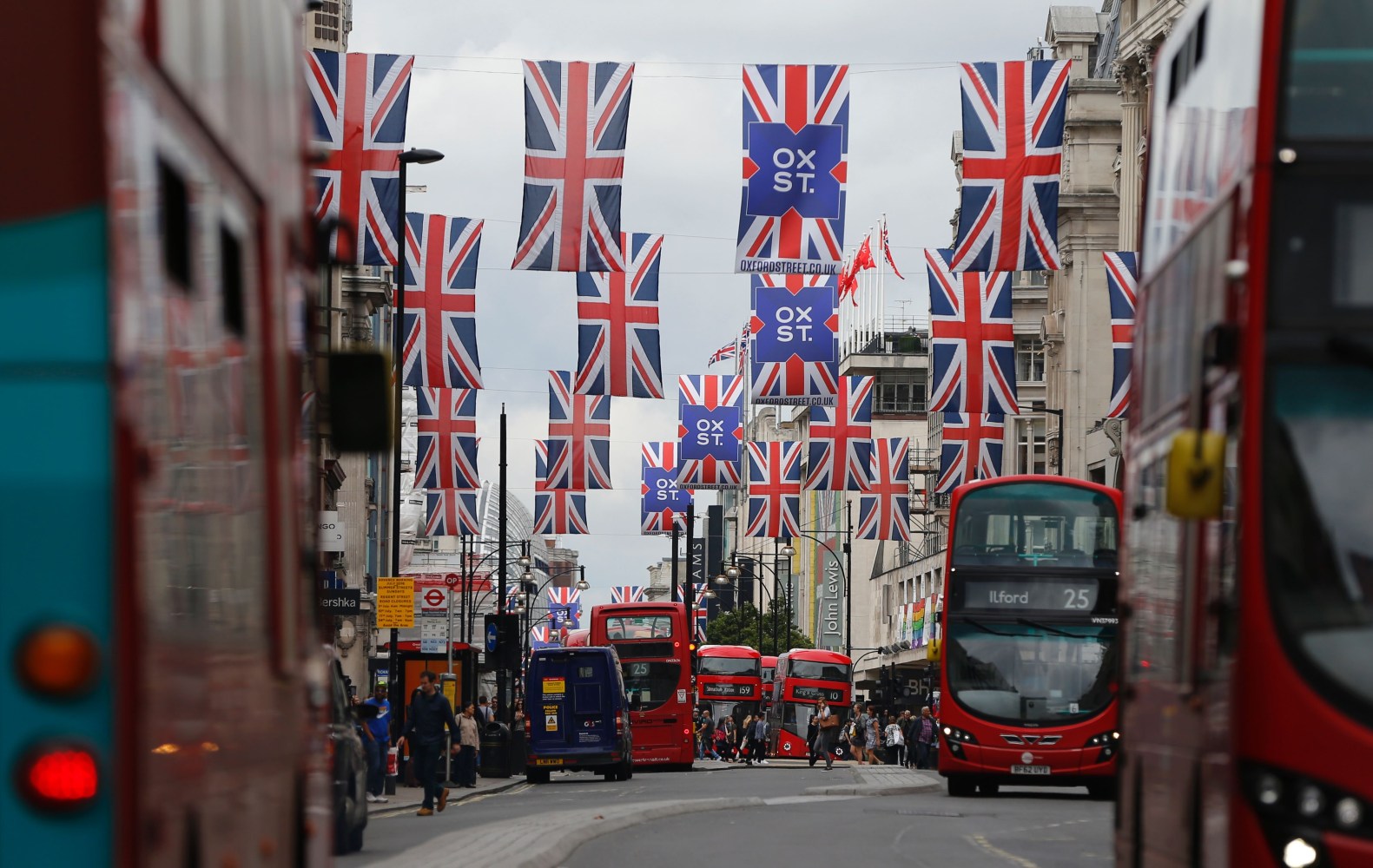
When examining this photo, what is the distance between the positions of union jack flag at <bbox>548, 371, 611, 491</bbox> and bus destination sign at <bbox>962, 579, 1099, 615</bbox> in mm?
15055

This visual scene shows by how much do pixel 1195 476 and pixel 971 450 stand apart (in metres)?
37.3

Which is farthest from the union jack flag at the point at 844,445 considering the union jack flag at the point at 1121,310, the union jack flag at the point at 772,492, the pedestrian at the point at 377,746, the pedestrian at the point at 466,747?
the pedestrian at the point at 377,746

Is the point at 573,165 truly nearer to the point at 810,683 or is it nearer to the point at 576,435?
the point at 576,435

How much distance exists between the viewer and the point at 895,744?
222ft

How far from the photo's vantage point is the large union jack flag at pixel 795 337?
38.9 meters

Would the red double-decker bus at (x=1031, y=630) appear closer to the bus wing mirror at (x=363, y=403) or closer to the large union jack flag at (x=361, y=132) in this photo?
the large union jack flag at (x=361, y=132)

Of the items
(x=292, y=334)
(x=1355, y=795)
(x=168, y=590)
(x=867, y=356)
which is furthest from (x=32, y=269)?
(x=867, y=356)

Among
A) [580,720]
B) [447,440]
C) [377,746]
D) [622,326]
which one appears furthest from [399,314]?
[580,720]

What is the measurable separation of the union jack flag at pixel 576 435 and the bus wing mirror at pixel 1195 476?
119 feet

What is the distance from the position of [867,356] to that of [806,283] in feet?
350

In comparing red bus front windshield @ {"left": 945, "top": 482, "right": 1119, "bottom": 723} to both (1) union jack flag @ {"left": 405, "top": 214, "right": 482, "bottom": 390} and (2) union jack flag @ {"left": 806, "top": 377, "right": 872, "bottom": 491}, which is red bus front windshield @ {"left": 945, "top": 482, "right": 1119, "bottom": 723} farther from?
(2) union jack flag @ {"left": 806, "top": 377, "right": 872, "bottom": 491}

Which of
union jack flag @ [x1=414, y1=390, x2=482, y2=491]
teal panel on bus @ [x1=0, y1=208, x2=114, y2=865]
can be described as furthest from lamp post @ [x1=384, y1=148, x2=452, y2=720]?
teal panel on bus @ [x1=0, y1=208, x2=114, y2=865]

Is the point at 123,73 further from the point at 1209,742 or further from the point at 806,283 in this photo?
the point at 806,283

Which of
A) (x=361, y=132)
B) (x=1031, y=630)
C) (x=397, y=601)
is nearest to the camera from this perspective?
(x=361, y=132)
